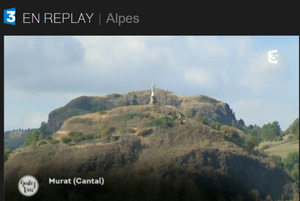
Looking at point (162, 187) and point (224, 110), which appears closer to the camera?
point (162, 187)

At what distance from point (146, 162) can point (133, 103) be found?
→ 26750mm

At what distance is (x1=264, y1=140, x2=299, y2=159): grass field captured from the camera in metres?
82.7

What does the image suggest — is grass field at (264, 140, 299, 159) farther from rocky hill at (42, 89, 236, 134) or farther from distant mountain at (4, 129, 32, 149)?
distant mountain at (4, 129, 32, 149)

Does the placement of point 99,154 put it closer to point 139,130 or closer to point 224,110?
point 139,130

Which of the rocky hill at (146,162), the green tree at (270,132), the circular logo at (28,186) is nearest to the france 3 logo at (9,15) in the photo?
the circular logo at (28,186)

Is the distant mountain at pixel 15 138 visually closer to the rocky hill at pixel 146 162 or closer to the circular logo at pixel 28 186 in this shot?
the rocky hill at pixel 146 162

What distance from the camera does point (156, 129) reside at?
244 feet

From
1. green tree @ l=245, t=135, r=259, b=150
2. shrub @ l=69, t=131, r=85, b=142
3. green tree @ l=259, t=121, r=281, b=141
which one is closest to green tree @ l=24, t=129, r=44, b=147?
shrub @ l=69, t=131, r=85, b=142

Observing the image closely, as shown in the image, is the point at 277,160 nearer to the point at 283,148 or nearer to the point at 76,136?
the point at 283,148

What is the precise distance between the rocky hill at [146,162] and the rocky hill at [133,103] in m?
13.5

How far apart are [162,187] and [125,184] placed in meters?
4.47

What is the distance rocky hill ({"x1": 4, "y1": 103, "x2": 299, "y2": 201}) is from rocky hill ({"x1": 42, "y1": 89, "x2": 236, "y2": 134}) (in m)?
13.5

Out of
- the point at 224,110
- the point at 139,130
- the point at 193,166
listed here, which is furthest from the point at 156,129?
the point at 224,110

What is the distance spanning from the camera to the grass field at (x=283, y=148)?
82688 mm
